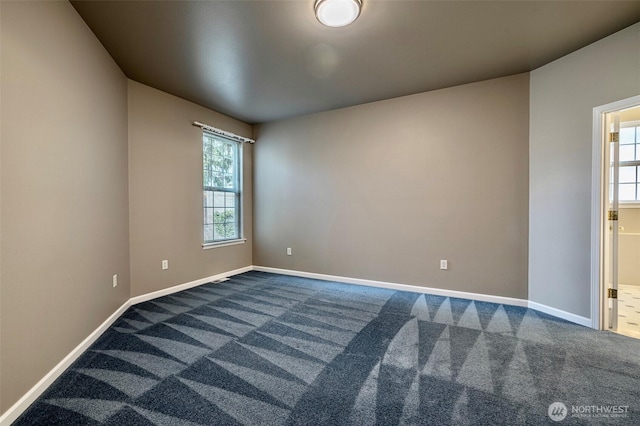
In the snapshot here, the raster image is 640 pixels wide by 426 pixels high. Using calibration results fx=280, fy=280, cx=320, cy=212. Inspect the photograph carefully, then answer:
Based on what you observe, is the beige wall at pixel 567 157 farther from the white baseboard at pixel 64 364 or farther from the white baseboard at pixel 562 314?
the white baseboard at pixel 64 364

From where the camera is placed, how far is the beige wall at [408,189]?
3.21 m

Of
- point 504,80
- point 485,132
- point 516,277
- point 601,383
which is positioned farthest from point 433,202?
point 601,383

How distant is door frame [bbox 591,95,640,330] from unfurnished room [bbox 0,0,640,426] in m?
0.02

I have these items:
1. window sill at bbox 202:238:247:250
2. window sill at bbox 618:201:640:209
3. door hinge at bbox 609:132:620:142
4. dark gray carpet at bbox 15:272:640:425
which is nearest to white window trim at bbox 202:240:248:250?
window sill at bbox 202:238:247:250

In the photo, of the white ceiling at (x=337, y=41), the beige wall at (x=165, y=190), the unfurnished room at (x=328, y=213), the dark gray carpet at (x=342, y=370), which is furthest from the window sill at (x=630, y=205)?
the beige wall at (x=165, y=190)

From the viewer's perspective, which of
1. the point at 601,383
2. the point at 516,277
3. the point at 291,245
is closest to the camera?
the point at 601,383

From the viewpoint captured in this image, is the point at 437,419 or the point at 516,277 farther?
the point at 516,277

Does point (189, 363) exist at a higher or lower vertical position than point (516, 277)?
lower

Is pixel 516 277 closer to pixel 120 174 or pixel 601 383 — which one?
pixel 601 383

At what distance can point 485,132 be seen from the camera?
3285mm

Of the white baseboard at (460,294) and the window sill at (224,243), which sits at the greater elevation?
the window sill at (224,243)

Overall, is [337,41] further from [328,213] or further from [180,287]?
[180,287]

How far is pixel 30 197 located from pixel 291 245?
10.9ft

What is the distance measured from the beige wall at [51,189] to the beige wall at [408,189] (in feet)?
8.16
